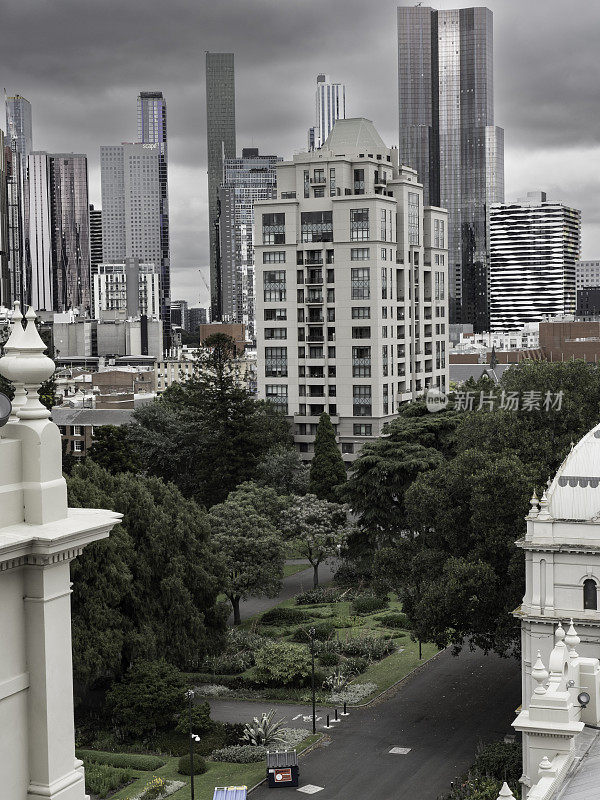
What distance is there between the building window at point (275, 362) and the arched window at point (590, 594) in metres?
58.7

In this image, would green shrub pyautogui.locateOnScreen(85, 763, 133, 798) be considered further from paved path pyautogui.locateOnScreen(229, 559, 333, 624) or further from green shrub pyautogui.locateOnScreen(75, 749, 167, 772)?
paved path pyautogui.locateOnScreen(229, 559, 333, 624)

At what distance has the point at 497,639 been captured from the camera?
40.9 meters

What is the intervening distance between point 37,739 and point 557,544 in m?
27.1

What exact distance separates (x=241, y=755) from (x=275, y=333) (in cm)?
5726

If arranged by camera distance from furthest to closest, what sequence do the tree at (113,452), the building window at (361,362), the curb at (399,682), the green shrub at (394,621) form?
the building window at (361,362), the tree at (113,452), the green shrub at (394,621), the curb at (399,682)

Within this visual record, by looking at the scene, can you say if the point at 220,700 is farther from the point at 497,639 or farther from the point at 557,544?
the point at 557,544

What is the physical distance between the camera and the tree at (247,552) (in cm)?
5519

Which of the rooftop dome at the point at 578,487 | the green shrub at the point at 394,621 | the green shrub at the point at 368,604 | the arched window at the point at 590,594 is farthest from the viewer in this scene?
the green shrub at the point at 368,604

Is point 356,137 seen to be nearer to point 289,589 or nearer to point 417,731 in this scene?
point 289,589

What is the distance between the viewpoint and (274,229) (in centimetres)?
A: 9225

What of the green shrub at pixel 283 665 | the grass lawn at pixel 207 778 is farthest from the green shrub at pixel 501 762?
the green shrub at pixel 283 665

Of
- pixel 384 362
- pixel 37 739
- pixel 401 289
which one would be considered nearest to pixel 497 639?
pixel 37 739

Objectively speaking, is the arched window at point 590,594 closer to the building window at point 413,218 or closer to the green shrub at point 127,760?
the green shrub at point 127,760

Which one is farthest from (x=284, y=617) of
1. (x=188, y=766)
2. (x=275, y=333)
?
(x=275, y=333)
